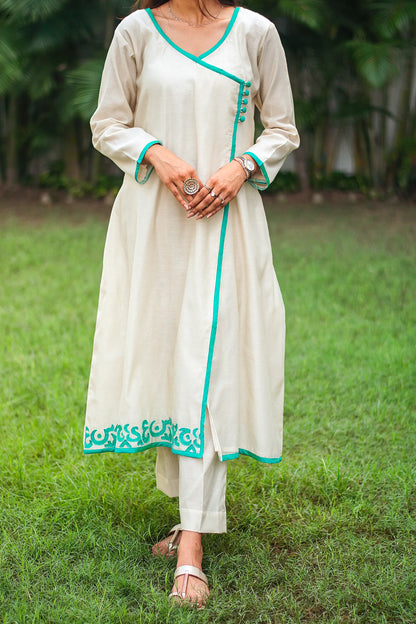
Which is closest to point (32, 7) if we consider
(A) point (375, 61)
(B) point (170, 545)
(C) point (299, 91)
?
(C) point (299, 91)

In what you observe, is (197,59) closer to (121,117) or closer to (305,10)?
(121,117)

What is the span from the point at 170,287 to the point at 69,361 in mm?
1836

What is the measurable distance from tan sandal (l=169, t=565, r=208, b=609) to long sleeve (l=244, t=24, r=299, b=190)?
1106mm

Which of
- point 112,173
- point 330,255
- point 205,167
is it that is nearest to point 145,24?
point 205,167

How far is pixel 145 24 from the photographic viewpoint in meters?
1.99

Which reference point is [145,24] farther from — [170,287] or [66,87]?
[66,87]

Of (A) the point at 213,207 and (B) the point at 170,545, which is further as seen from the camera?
(B) the point at 170,545

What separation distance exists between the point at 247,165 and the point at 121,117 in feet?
1.30

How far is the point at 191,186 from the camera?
192 cm

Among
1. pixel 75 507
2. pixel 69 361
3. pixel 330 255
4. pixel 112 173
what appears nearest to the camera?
pixel 75 507

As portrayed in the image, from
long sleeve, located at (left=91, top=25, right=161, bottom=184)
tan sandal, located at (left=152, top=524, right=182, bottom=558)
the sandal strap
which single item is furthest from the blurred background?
the sandal strap

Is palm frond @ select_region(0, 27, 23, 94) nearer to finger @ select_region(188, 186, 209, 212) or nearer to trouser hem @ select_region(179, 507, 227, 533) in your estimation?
finger @ select_region(188, 186, 209, 212)

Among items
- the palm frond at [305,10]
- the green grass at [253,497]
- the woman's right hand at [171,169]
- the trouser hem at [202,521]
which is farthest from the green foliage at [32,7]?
the trouser hem at [202,521]

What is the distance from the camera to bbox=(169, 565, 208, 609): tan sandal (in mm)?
1965
